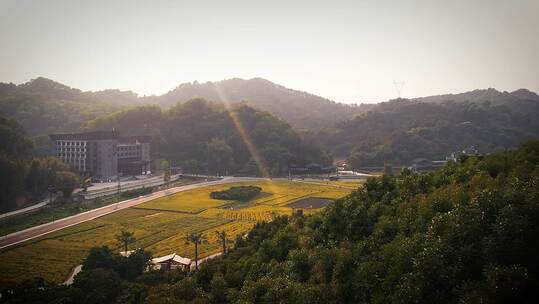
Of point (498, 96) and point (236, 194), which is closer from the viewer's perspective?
point (236, 194)

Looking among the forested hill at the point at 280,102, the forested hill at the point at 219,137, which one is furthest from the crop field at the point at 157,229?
the forested hill at the point at 280,102

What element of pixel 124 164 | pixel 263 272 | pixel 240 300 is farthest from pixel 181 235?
pixel 124 164

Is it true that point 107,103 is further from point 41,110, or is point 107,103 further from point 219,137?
point 219,137

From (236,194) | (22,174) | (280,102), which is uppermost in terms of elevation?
(280,102)

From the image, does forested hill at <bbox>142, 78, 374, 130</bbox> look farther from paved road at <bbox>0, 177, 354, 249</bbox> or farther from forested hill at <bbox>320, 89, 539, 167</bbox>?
paved road at <bbox>0, 177, 354, 249</bbox>

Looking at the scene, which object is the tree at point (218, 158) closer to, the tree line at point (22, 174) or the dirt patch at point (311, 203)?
the tree line at point (22, 174)

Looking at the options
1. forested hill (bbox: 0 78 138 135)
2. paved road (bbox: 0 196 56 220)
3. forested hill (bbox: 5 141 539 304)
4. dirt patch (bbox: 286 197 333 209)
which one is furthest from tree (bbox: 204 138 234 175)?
forested hill (bbox: 5 141 539 304)

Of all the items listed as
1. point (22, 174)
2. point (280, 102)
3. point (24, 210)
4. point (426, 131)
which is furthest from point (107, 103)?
point (426, 131)
